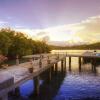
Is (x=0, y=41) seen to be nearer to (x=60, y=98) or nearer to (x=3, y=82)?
(x=60, y=98)

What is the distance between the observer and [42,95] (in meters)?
24.7

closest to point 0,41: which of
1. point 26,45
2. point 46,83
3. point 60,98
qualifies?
point 26,45

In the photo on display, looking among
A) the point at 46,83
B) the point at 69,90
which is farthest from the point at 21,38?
the point at 69,90

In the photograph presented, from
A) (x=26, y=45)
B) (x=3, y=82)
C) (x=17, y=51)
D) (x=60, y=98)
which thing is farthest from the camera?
(x=26, y=45)

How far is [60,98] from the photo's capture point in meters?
24.3

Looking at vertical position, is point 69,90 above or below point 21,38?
below

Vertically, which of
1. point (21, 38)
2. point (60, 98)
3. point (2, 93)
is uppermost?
point (21, 38)

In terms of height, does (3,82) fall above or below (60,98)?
above

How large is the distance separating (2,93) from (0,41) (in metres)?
49.3

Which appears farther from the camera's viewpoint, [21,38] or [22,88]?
[21,38]

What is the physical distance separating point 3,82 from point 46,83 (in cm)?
1986

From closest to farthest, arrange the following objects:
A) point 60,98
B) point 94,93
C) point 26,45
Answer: point 60,98 < point 94,93 < point 26,45

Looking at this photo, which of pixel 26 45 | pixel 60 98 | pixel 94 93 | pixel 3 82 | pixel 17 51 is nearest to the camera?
pixel 3 82

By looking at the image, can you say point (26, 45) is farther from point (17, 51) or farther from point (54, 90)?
point (54, 90)
